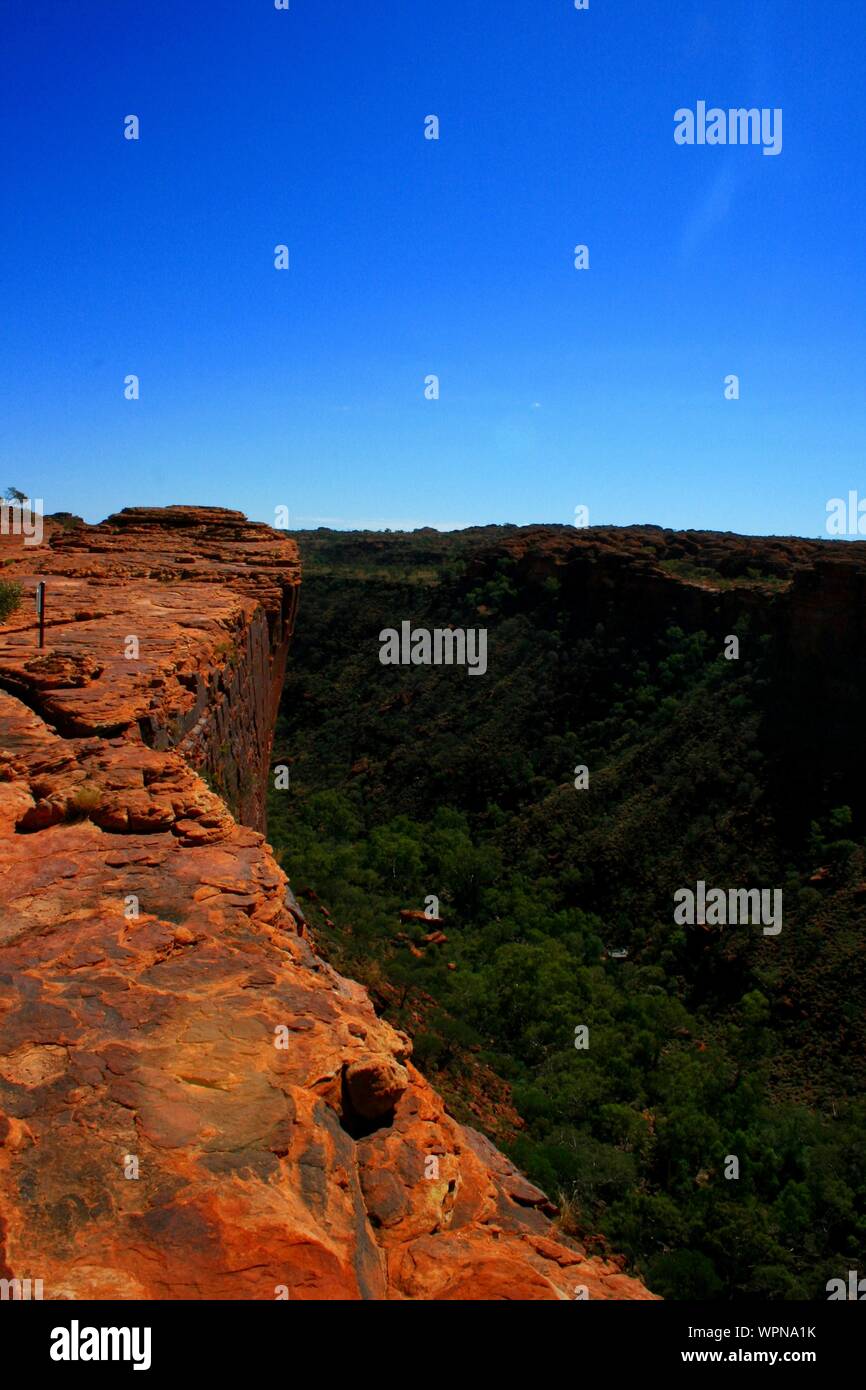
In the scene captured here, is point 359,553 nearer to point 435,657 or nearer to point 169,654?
point 435,657

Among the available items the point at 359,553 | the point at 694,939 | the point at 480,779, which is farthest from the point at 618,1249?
the point at 359,553
